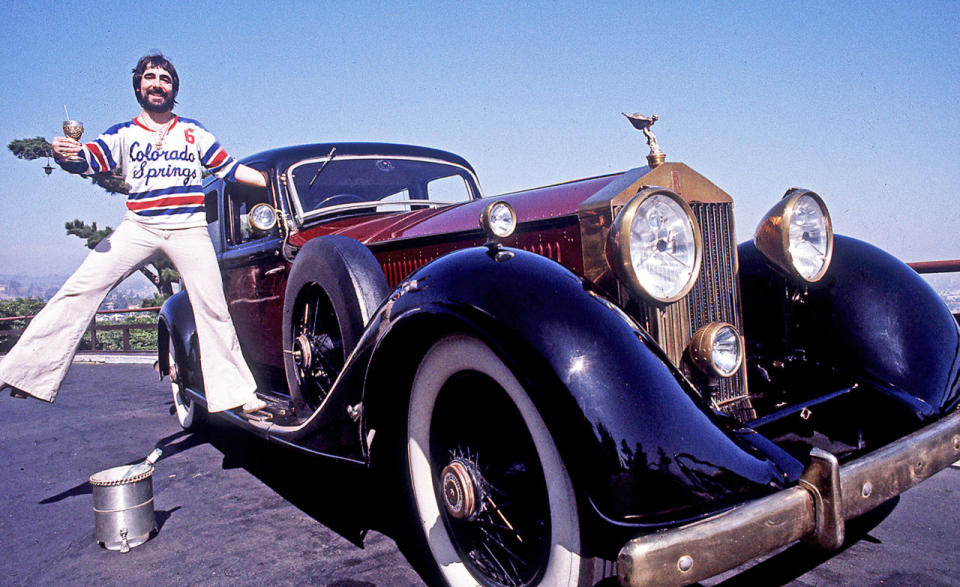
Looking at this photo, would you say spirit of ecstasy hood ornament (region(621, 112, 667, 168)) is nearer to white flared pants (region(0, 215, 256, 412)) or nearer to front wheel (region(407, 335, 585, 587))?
front wheel (region(407, 335, 585, 587))

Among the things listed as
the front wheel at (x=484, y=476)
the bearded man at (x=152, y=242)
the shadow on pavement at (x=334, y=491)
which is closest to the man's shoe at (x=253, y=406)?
the bearded man at (x=152, y=242)

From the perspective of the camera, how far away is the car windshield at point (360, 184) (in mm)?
3541

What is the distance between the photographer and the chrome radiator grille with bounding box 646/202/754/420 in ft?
6.72

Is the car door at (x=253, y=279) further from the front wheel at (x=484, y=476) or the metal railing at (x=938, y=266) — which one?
the metal railing at (x=938, y=266)

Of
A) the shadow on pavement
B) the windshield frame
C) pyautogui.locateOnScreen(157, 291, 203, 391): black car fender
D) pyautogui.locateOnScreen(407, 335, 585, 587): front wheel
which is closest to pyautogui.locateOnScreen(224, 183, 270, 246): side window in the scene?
the windshield frame

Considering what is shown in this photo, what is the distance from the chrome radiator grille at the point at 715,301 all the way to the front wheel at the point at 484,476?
2.18ft

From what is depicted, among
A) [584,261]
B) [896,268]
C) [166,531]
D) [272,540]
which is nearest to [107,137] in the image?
[166,531]

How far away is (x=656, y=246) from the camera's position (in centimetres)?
184

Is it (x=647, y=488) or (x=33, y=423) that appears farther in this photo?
(x=33, y=423)

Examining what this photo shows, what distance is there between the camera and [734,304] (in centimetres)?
229

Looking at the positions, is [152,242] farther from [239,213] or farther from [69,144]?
[239,213]

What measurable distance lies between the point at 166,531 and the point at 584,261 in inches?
83.3

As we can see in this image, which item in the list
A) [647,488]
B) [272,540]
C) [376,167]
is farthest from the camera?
[376,167]

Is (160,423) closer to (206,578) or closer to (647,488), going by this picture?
(206,578)
